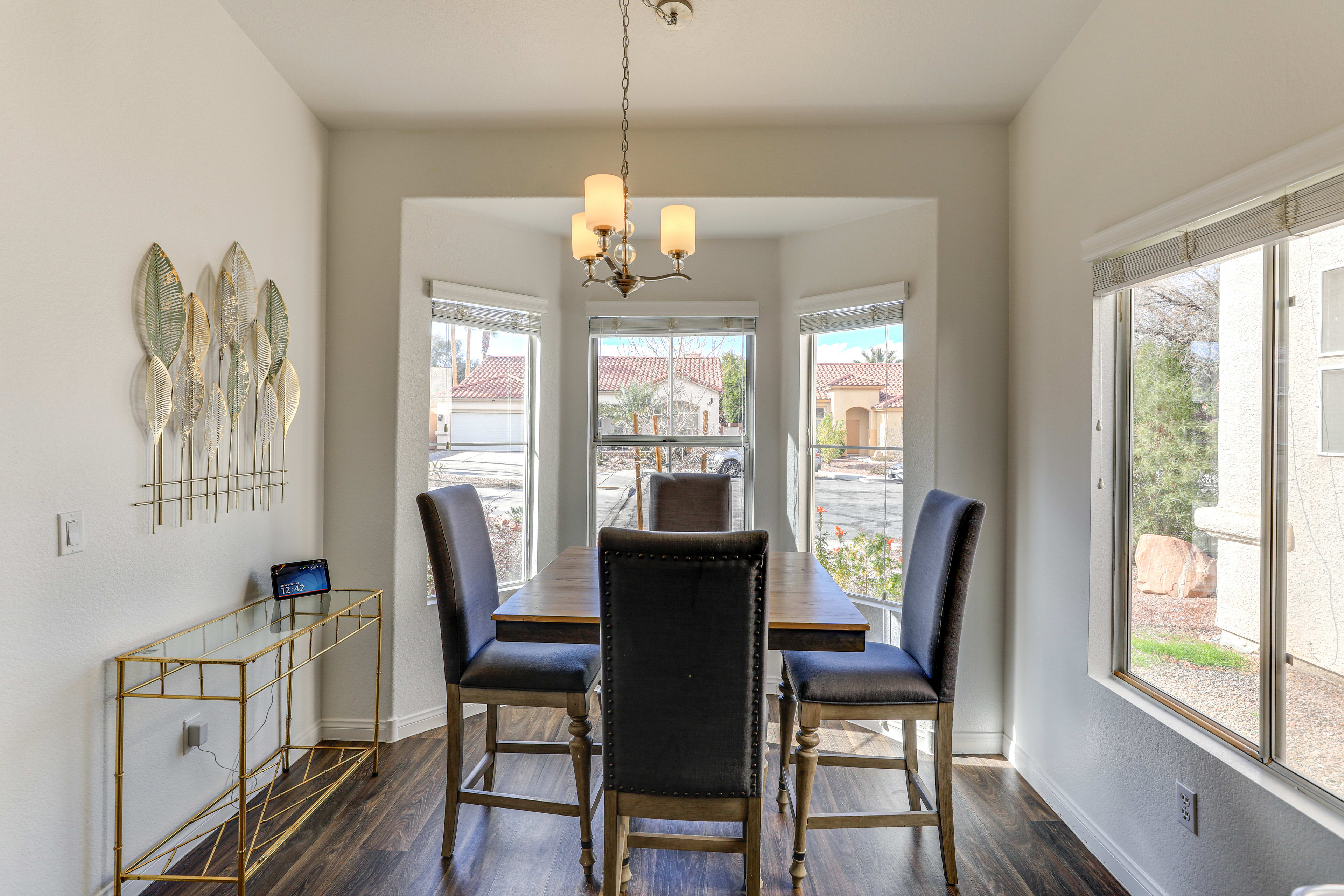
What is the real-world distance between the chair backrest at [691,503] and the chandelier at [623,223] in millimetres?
1187

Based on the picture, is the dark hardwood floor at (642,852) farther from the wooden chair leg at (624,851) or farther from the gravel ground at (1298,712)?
the gravel ground at (1298,712)

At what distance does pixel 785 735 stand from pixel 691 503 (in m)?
1.15

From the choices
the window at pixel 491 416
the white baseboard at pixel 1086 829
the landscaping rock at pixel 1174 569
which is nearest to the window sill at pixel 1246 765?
the landscaping rock at pixel 1174 569

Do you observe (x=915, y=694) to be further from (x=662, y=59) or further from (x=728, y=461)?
(x=662, y=59)

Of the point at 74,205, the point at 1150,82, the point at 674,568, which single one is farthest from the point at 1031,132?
the point at 74,205

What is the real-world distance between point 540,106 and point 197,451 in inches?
71.5

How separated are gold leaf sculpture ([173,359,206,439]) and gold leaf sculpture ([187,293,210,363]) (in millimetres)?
21

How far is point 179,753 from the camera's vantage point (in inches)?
81.4

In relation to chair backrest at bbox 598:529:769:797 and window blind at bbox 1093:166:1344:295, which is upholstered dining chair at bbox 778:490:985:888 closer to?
chair backrest at bbox 598:529:769:797

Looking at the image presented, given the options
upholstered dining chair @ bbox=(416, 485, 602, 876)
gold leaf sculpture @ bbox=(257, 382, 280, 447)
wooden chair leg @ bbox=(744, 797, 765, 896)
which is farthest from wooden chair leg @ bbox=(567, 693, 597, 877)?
gold leaf sculpture @ bbox=(257, 382, 280, 447)

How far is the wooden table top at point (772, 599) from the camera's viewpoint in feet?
6.11

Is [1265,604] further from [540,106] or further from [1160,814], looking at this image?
[540,106]

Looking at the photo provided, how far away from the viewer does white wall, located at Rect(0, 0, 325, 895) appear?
155 centimetres

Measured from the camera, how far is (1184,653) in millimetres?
1850
